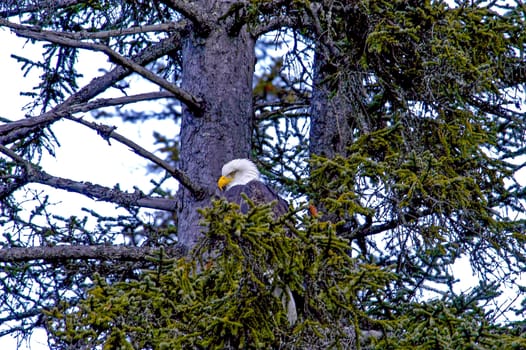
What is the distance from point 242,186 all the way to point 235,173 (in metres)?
0.24

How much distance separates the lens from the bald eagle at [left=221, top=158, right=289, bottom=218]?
663 cm

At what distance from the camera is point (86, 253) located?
6281 mm

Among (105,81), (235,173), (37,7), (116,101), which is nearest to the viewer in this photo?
(116,101)

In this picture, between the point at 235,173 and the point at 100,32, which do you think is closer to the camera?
the point at 100,32

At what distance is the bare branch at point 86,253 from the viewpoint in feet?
20.1

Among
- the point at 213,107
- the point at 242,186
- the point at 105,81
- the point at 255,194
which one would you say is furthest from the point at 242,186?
the point at 105,81

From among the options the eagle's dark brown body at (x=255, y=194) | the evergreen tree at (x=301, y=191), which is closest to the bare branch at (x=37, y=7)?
the evergreen tree at (x=301, y=191)

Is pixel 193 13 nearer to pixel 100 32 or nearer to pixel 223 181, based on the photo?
pixel 100 32

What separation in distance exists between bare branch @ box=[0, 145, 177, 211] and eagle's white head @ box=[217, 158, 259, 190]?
0.47m

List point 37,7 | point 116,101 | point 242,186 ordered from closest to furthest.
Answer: point 116,101, point 37,7, point 242,186

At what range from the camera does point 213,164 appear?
22.2 feet

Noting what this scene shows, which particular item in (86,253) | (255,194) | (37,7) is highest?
(37,7)

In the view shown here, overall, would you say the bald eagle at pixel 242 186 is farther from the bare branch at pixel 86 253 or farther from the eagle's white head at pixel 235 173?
the bare branch at pixel 86 253

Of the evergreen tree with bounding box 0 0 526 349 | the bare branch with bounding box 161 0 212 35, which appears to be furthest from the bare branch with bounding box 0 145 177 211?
the bare branch with bounding box 161 0 212 35
